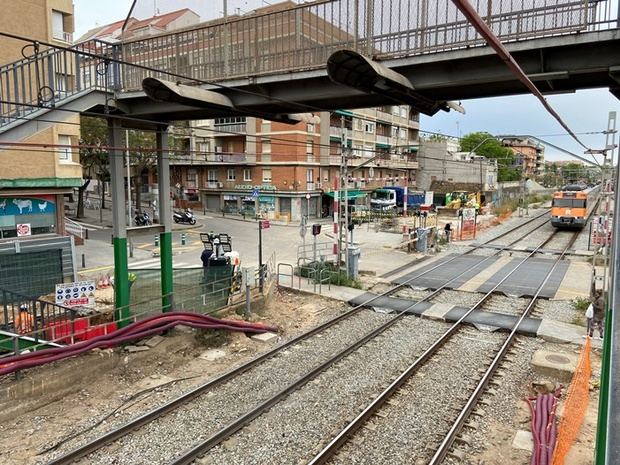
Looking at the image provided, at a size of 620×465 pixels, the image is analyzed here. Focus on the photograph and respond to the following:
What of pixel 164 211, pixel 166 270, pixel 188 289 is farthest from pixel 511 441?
pixel 164 211

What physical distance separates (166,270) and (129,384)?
359cm

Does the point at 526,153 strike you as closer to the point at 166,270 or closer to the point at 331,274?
the point at 331,274

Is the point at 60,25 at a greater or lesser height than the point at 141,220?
greater

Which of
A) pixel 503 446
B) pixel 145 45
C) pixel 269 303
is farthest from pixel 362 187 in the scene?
pixel 503 446

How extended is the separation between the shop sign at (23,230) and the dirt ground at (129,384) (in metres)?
13.1

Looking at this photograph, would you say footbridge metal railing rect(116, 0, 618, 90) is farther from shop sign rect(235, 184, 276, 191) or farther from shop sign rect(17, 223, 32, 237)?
shop sign rect(235, 184, 276, 191)

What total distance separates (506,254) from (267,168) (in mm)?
26040

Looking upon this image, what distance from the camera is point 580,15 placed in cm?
745

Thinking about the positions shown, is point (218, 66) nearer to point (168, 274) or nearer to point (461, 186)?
point (168, 274)

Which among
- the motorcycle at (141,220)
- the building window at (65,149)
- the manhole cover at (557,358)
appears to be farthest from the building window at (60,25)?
the manhole cover at (557,358)

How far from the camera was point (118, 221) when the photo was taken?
1163 centimetres

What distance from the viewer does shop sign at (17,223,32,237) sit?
21.2m

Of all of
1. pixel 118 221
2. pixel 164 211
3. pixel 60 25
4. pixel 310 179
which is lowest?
pixel 118 221

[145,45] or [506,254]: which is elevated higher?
[145,45]
